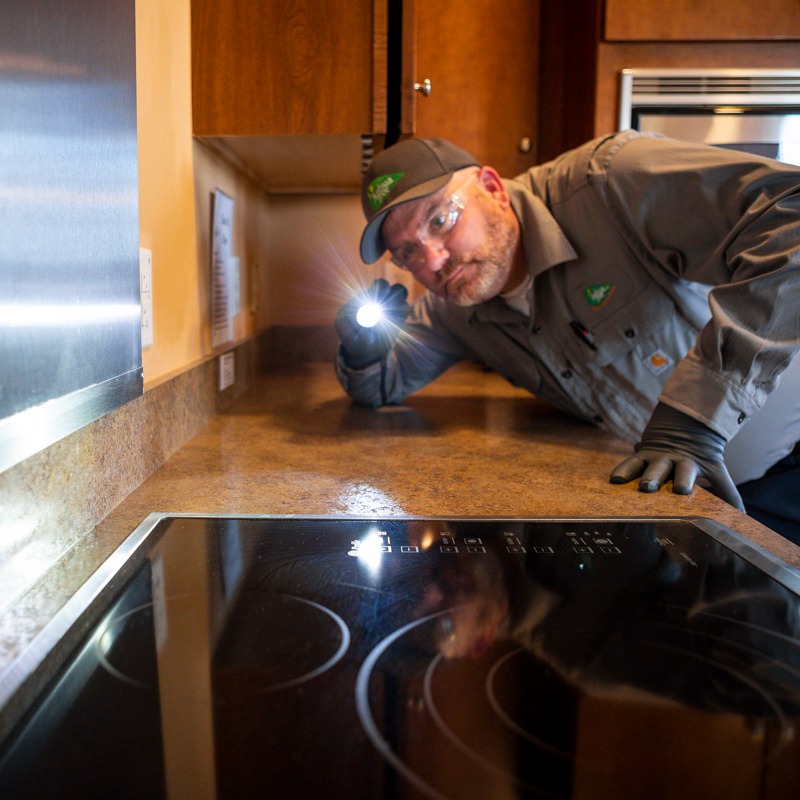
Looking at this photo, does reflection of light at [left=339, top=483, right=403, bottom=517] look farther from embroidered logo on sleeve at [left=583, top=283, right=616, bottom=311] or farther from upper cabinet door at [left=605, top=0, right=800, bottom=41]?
upper cabinet door at [left=605, top=0, right=800, bottom=41]

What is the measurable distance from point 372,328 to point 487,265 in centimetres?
28

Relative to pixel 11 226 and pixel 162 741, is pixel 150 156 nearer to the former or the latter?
pixel 11 226

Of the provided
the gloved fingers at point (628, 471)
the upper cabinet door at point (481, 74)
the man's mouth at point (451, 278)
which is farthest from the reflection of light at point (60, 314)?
the upper cabinet door at point (481, 74)

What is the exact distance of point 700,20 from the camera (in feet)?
6.42

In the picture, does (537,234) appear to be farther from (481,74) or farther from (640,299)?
(481,74)

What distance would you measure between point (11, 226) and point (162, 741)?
0.31 meters

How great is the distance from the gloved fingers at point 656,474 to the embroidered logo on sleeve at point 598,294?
0.50 meters

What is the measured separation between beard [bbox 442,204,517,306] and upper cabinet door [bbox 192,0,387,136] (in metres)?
0.31

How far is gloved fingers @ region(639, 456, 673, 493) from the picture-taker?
0.84 metres

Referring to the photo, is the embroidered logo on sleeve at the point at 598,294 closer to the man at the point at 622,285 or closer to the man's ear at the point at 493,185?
the man at the point at 622,285

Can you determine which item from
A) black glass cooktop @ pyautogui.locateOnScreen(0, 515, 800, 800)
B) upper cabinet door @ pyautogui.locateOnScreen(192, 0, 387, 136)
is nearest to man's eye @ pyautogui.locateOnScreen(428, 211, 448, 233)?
upper cabinet door @ pyautogui.locateOnScreen(192, 0, 387, 136)

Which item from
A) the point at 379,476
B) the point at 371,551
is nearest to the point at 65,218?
the point at 371,551

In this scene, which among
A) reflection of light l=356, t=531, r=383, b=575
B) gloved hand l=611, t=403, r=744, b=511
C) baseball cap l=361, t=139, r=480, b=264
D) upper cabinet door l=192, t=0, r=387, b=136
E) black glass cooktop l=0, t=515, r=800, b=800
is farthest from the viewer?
baseball cap l=361, t=139, r=480, b=264

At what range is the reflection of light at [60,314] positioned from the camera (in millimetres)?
463
